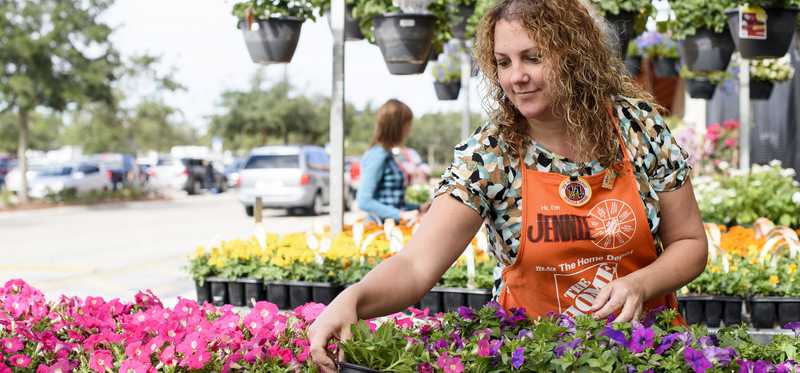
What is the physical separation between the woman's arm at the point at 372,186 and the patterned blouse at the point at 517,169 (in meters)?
4.07

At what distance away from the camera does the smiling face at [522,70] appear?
1986mm

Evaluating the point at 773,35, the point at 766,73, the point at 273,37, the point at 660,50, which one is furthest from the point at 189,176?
the point at 773,35

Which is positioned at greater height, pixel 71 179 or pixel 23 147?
pixel 23 147

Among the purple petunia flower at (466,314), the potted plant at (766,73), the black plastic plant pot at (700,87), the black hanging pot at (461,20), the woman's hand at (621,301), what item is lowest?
the purple petunia flower at (466,314)

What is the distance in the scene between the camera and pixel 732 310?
4.17 metres

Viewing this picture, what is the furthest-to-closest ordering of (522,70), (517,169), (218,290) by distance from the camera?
(218,290) < (517,169) < (522,70)

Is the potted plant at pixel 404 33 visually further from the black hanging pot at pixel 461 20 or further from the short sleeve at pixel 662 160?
the short sleeve at pixel 662 160

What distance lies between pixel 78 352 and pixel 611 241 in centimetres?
138

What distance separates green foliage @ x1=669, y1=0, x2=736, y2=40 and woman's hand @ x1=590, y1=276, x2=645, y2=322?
5000mm

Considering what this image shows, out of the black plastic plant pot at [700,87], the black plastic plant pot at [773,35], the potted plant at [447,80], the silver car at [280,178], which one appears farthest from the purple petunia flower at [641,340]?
the silver car at [280,178]

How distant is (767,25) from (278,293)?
3608 mm

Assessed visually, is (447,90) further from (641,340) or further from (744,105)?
(641,340)

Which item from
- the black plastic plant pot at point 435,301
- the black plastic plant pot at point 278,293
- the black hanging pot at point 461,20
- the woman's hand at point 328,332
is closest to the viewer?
the woman's hand at point 328,332

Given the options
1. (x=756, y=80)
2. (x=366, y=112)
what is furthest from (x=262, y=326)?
(x=366, y=112)
